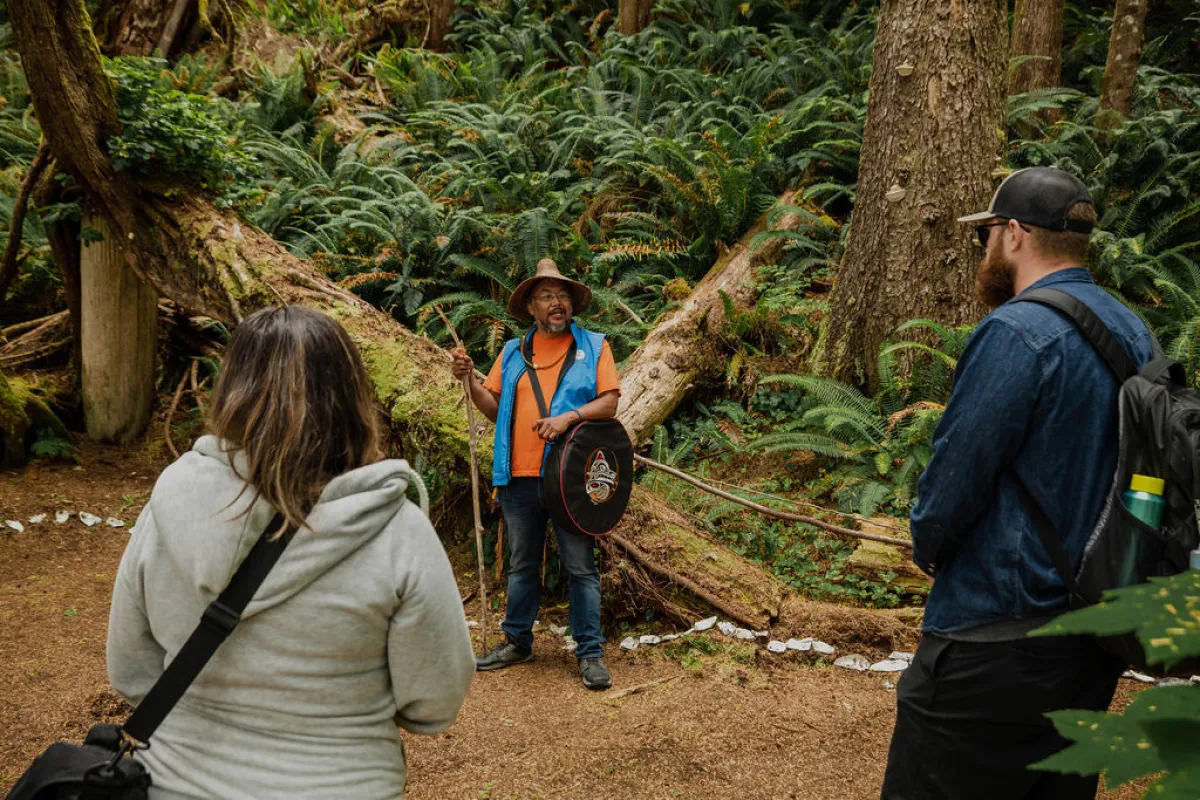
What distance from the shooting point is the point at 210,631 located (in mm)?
1676

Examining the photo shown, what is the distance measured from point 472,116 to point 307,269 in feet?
22.3

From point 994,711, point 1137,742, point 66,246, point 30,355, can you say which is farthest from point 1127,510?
point 30,355

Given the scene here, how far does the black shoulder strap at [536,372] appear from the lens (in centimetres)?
460

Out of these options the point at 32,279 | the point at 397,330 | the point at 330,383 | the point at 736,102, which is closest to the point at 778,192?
the point at 736,102

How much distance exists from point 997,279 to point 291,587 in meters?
2.11

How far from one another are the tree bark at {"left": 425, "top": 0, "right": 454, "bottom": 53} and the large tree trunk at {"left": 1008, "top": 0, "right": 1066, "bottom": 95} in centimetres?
1065

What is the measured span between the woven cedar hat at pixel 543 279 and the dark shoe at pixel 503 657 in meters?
1.94

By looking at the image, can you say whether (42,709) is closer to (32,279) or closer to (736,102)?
(32,279)

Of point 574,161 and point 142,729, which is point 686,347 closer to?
point 574,161

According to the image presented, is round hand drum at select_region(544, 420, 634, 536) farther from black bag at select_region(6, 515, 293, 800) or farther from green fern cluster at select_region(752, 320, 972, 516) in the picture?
black bag at select_region(6, 515, 293, 800)

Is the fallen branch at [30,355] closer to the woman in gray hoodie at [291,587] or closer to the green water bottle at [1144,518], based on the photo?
the woman in gray hoodie at [291,587]

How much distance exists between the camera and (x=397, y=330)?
621cm

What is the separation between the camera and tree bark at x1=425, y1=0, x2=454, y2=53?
55.2 ft

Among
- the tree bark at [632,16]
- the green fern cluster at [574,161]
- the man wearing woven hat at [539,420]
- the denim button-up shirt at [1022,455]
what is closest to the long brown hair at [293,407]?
the denim button-up shirt at [1022,455]
